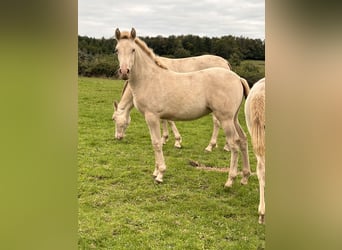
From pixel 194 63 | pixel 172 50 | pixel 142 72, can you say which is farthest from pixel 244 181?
pixel 172 50

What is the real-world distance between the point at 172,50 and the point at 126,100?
5.61ft

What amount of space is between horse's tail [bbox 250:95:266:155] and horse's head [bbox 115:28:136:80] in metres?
1.26

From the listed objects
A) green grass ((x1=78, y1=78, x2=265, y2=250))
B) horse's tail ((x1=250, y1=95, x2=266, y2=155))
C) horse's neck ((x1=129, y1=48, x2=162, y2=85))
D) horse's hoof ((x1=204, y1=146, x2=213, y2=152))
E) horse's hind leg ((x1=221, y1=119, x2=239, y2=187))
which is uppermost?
horse's neck ((x1=129, y1=48, x2=162, y2=85))

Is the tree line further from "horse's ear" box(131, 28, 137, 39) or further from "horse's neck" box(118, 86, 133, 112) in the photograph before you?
"horse's ear" box(131, 28, 137, 39)

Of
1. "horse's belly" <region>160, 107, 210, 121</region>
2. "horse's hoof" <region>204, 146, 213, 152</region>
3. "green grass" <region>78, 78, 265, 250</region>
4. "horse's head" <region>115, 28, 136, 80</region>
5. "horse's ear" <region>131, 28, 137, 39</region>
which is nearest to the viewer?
"green grass" <region>78, 78, 265, 250</region>

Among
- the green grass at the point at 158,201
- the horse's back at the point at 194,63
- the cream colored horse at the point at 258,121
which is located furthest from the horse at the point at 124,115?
the cream colored horse at the point at 258,121

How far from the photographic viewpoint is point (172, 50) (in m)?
5.87

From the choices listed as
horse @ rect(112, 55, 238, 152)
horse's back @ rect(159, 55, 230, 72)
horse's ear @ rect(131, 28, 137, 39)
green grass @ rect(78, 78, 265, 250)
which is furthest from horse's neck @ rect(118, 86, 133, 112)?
horse's ear @ rect(131, 28, 137, 39)

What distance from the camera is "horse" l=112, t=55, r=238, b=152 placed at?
462cm

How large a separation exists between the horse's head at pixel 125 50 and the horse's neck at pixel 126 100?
1583 millimetres

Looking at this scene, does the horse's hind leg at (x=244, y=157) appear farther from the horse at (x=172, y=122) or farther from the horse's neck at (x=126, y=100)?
the horse's neck at (x=126, y=100)
